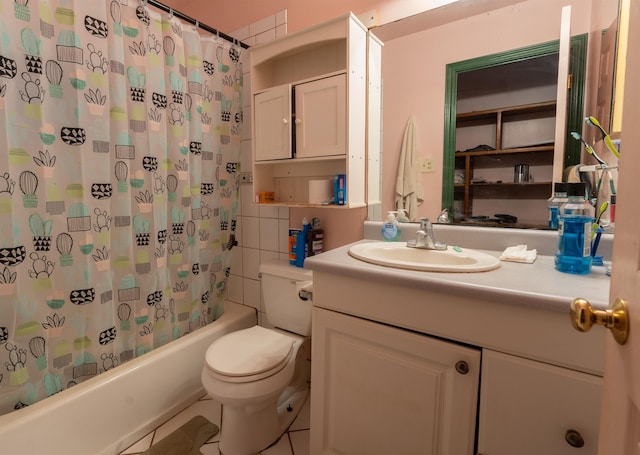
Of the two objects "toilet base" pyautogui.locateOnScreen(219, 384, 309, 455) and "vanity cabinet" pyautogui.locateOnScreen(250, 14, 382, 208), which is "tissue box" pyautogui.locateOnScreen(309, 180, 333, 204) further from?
"toilet base" pyautogui.locateOnScreen(219, 384, 309, 455)

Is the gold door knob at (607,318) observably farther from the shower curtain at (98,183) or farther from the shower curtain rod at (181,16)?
the shower curtain rod at (181,16)

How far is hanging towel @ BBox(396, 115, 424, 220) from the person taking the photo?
1.45 m

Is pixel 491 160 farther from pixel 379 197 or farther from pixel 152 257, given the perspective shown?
pixel 152 257

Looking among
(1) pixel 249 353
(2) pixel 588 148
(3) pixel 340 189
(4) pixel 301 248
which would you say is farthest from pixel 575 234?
(1) pixel 249 353

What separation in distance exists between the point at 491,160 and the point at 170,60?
139 centimetres

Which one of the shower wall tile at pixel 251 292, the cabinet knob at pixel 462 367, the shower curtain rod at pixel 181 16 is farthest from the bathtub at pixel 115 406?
the shower curtain rod at pixel 181 16

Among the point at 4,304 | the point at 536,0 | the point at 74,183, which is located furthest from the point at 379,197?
the point at 4,304

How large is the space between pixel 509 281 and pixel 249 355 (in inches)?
38.5

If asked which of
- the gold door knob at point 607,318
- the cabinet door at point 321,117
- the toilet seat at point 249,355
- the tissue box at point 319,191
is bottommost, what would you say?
the toilet seat at point 249,355

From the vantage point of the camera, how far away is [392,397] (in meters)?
0.99

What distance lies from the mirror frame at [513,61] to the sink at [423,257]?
24 cm

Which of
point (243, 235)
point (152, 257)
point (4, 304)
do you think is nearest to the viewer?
point (4, 304)

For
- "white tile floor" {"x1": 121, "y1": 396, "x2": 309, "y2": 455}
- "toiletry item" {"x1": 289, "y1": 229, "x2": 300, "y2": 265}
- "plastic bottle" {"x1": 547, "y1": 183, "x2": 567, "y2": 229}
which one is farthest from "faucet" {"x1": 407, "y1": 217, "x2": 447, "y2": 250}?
"white tile floor" {"x1": 121, "y1": 396, "x2": 309, "y2": 455}

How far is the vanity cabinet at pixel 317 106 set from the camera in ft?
4.69
